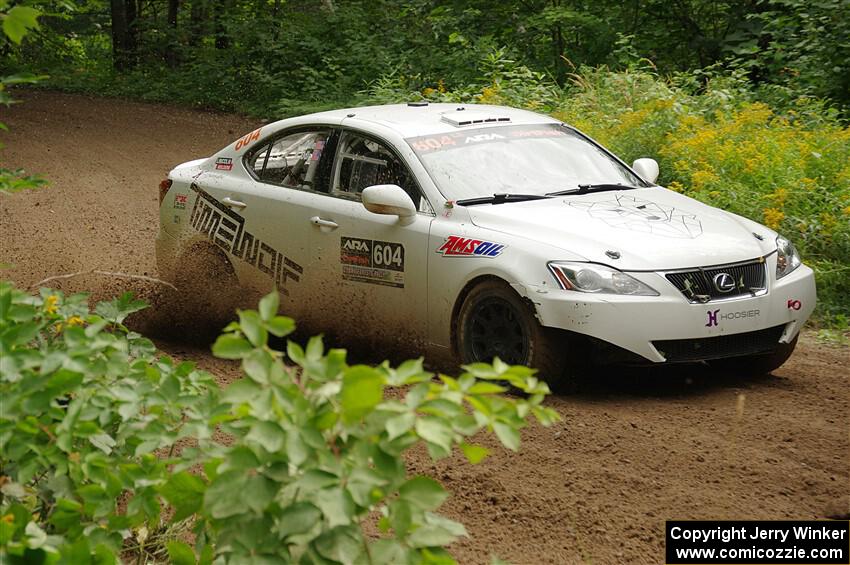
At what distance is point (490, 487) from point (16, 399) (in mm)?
2619

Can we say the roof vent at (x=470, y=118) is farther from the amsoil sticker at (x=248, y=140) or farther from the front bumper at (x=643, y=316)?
the front bumper at (x=643, y=316)

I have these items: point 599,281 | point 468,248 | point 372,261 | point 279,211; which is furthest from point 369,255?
point 599,281

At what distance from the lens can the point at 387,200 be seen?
7.21 meters

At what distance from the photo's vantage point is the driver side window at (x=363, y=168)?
25.1 feet

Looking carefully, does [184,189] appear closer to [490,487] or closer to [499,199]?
[499,199]

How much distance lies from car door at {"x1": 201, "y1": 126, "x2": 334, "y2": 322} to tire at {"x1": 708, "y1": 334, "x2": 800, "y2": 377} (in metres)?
2.78

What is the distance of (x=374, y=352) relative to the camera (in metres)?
7.55

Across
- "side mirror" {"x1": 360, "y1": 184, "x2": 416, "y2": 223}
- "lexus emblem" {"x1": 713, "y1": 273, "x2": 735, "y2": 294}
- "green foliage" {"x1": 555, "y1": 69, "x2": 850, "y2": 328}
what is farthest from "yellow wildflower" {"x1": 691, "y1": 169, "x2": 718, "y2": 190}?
"side mirror" {"x1": 360, "y1": 184, "x2": 416, "y2": 223}

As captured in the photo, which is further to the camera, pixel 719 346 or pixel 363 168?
pixel 363 168

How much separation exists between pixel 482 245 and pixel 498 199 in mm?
578

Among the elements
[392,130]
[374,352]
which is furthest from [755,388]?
[392,130]

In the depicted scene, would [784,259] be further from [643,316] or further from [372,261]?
[372,261]

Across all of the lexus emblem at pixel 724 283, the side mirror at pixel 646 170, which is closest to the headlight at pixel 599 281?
the lexus emblem at pixel 724 283

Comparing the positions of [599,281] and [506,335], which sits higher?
[599,281]
